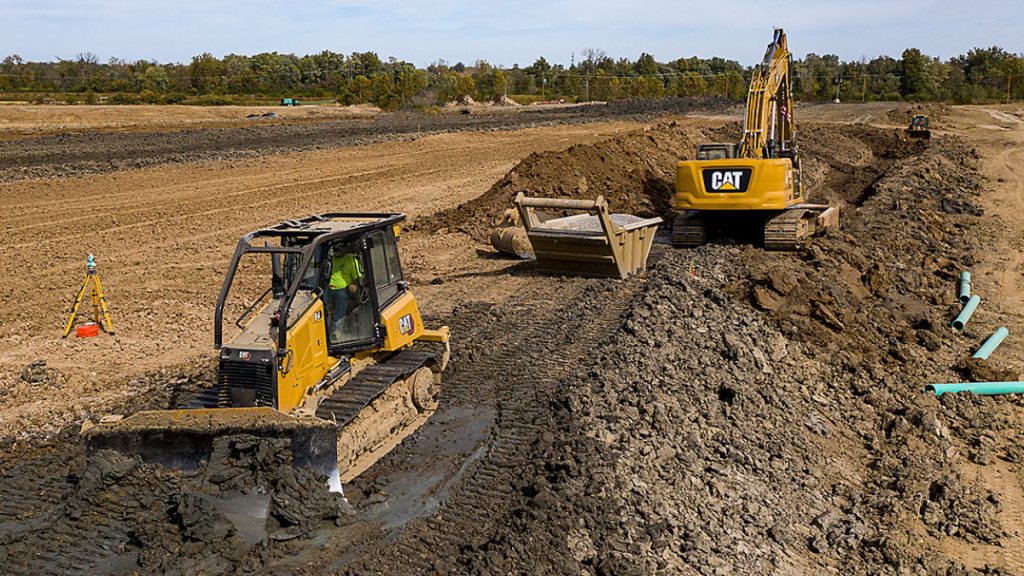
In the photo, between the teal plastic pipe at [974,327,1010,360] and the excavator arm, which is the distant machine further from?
the teal plastic pipe at [974,327,1010,360]

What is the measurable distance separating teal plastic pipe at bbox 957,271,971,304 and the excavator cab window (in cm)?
1014

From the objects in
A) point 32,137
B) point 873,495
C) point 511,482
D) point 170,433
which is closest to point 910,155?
point 873,495

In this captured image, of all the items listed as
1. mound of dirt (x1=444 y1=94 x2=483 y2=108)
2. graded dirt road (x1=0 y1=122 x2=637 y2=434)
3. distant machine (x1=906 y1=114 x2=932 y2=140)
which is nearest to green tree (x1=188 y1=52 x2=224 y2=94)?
mound of dirt (x1=444 y1=94 x2=483 y2=108)

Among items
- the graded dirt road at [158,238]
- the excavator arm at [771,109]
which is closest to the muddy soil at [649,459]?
the graded dirt road at [158,238]

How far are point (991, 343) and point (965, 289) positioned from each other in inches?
99.8

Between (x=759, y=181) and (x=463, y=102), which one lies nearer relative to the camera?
(x=759, y=181)

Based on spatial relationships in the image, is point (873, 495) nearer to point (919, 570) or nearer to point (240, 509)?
point (919, 570)

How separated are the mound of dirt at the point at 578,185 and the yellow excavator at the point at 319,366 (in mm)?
8987

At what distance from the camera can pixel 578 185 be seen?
64.6ft

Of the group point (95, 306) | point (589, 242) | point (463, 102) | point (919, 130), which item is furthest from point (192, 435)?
point (463, 102)

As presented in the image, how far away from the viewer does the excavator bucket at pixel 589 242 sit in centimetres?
1330

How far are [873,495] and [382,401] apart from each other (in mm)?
4524

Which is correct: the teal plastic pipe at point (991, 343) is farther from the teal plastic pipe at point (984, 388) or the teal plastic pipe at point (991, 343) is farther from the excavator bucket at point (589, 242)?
the excavator bucket at point (589, 242)

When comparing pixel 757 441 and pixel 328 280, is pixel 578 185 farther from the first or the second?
pixel 328 280
